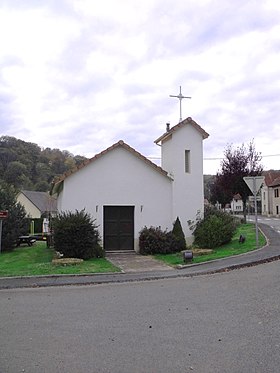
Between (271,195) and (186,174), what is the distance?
60204 mm

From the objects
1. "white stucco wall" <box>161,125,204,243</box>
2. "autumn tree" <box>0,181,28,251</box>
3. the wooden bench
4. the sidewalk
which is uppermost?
"white stucco wall" <box>161,125,204,243</box>

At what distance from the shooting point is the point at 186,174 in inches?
887

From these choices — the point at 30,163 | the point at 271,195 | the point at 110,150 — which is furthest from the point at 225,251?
the point at 271,195

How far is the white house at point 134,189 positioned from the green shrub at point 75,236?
235cm

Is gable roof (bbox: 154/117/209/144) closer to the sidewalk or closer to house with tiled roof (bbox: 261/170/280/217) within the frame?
the sidewalk

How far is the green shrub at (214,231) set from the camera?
66.5 ft

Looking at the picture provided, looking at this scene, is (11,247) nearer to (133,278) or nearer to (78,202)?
(78,202)

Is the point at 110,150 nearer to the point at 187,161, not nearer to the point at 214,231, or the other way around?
the point at 187,161

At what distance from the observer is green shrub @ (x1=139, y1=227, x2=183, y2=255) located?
20.4 m

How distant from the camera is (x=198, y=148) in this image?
23.0 metres

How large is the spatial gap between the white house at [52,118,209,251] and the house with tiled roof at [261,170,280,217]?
49.8 meters

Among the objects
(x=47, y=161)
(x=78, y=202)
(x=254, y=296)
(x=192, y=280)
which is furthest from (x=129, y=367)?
(x=47, y=161)

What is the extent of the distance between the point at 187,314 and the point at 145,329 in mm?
1279

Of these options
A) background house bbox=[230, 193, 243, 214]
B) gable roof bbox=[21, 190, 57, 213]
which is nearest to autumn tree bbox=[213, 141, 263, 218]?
background house bbox=[230, 193, 243, 214]
